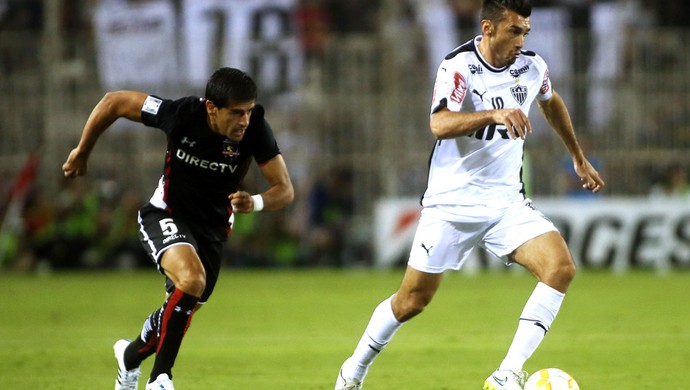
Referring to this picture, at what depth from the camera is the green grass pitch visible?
8.81 m

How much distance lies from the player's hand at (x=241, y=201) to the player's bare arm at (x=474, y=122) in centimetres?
121

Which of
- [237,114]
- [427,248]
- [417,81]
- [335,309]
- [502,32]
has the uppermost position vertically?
[502,32]

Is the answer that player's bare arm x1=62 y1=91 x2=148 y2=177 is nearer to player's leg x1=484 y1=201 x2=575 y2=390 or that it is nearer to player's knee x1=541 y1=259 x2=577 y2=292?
player's leg x1=484 y1=201 x2=575 y2=390

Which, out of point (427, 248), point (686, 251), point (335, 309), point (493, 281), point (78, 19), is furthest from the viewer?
point (78, 19)

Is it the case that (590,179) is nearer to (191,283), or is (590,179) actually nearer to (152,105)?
(191,283)

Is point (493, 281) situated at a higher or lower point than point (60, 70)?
lower

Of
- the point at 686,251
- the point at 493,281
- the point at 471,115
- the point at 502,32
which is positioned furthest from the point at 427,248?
the point at 686,251

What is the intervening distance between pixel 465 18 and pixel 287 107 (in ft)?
13.2

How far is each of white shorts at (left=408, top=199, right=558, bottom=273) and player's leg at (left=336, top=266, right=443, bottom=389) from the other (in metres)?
0.08

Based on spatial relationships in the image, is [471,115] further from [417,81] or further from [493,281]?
[417,81]

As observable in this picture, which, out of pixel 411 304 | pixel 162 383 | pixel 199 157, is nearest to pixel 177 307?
pixel 162 383

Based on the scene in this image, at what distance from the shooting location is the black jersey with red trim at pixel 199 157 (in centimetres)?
744

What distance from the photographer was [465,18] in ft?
75.5

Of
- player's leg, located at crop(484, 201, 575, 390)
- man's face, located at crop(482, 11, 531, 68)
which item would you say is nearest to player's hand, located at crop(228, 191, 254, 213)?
player's leg, located at crop(484, 201, 575, 390)
